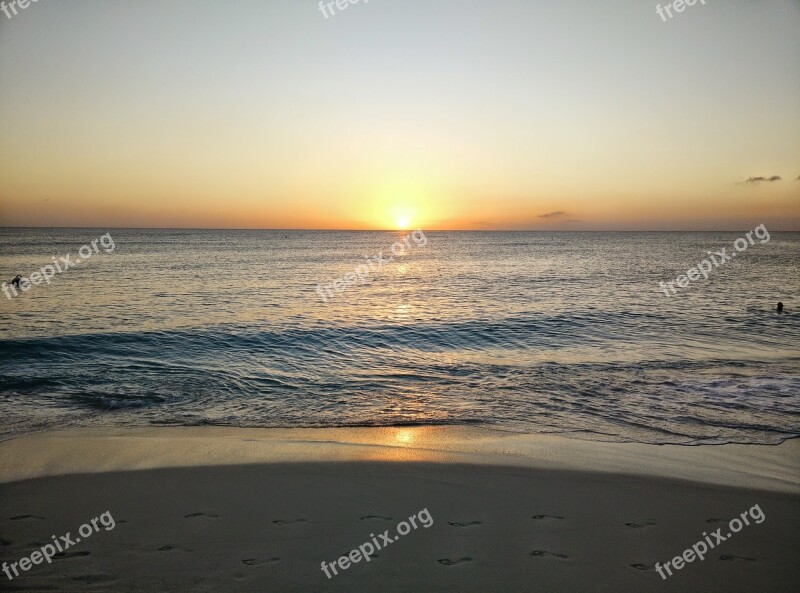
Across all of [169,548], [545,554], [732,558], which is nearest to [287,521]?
[169,548]

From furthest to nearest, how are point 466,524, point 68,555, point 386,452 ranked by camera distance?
point 386,452 < point 466,524 < point 68,555

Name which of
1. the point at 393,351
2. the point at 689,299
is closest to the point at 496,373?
the point at 393,351

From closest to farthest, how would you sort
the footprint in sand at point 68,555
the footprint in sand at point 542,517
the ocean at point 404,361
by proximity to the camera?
the footprint in sand at point 68,555 → the footprint in sand at point 542,517 → the ocean at point 404,361

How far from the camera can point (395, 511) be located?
6449mm

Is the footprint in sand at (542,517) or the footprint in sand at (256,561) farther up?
the footprint in sand at (256,561)

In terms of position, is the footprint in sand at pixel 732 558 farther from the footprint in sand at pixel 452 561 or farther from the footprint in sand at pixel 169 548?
the footprint in sand at pixel 169 548

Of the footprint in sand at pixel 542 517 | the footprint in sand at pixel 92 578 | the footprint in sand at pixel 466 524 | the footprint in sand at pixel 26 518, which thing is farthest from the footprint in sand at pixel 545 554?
the footprint in sand at pixel 26 518

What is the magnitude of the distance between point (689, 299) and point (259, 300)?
2557 cm

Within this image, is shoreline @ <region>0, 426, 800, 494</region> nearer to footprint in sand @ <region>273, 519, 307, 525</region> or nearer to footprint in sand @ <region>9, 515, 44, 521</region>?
footprint in sand @ <region>9, 515, 44, 521</region>

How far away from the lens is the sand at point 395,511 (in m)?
5.12

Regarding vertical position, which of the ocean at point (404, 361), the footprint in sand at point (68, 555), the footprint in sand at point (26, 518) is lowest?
the ocean at point (404, 361)

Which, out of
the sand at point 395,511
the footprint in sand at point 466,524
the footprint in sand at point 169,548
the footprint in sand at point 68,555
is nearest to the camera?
the sand at point 395,511

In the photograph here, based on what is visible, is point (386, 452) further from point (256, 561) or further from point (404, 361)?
point (404, 361)

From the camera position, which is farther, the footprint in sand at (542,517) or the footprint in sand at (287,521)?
the footprint in sand at (542,517)
